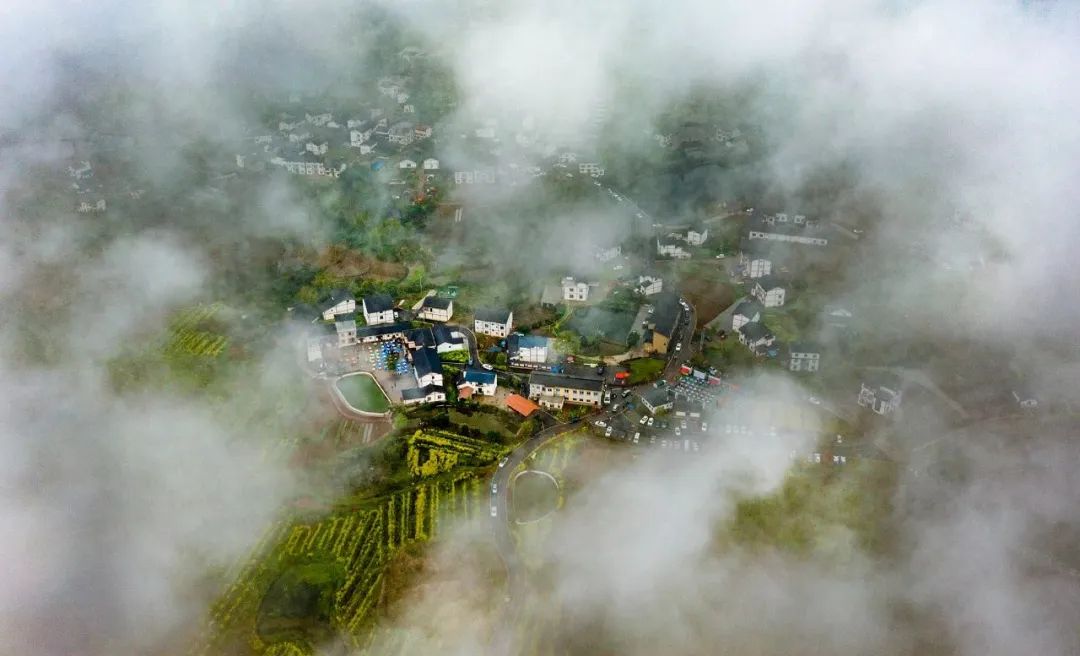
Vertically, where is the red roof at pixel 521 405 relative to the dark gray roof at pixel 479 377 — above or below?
below

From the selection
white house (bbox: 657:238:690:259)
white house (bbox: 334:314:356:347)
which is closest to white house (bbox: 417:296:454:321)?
white house (bbox: 334:314:356:347)

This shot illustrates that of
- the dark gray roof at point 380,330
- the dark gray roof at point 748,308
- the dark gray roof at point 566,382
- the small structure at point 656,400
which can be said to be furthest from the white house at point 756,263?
the dark gray roof at point 380,330

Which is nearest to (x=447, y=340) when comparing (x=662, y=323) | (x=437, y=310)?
(x=437, y=310)

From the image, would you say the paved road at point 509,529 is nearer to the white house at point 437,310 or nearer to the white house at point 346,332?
the white house at point 437,310

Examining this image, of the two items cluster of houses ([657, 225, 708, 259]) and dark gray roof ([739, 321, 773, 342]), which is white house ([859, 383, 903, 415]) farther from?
cluster of houses ([657, 225, 708, 259])

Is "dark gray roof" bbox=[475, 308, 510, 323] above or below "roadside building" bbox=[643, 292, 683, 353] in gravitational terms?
above

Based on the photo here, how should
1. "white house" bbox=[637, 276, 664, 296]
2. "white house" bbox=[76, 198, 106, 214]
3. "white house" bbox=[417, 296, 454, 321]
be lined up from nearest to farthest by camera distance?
"white house" bbox=[417, 296, 454, 321]
"white house" bbox=[637, 276, 664, 296]
"white house" bbox=[76, 198, 106, 214]
